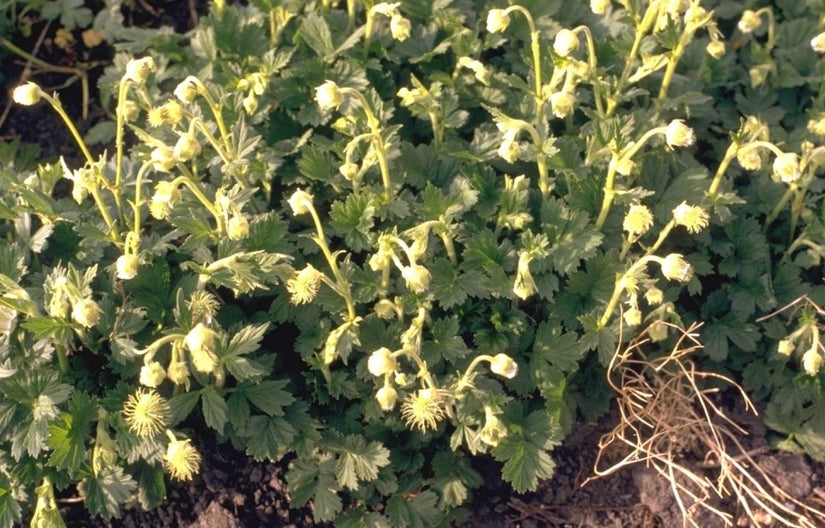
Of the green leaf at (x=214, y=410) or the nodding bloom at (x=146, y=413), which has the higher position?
the nodding bloom at (x=146, y=413)

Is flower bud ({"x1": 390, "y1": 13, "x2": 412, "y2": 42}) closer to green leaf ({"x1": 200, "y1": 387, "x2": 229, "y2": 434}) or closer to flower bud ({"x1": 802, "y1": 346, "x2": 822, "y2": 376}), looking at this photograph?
green leaf ({"x1": 200, "y1": 387, "x2": 229, "y2": 434})

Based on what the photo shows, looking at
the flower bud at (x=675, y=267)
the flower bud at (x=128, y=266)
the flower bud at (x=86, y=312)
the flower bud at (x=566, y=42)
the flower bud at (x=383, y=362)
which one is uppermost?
the flower bud at (x=566, y=42)

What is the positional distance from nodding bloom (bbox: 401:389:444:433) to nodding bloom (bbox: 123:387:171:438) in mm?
519

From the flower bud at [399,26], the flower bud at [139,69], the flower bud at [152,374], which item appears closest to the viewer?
the flower bud at [152,374]

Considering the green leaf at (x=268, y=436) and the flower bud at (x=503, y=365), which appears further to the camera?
the green leaf at (x=268, y=436)

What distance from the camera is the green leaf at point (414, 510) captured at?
233 centimetres

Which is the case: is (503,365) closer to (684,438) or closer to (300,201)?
(300,201)

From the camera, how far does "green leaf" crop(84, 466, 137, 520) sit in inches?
87.2

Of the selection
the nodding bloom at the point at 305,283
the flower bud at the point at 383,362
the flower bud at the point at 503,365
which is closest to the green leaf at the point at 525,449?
the flower bud at the point at 503,365

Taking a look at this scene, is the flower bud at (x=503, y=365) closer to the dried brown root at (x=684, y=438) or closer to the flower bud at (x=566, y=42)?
the dried brown root at (x=684, y=438)

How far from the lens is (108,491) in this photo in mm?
2225

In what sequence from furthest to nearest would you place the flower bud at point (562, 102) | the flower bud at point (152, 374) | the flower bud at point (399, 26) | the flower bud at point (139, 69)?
the flower bud at point (399, 26) → the flower bud at point (562, 102) → the flower bud at point (139, 69) → the flower bud at point (152, 374)

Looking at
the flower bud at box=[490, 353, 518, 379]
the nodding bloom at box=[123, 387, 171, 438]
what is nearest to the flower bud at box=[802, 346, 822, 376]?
the flower bud at box=[490, 353, 518, 379]

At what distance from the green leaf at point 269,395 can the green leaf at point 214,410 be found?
0.08m
